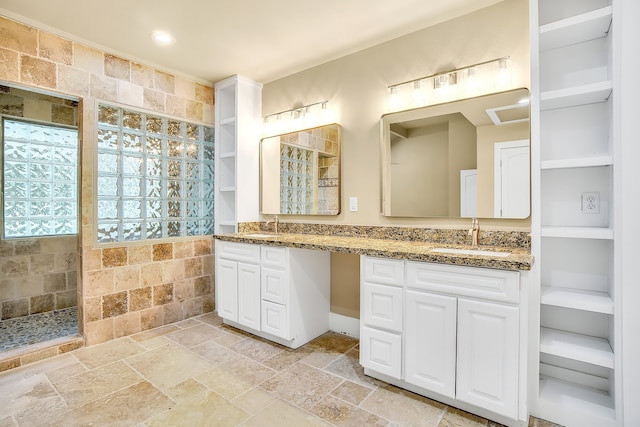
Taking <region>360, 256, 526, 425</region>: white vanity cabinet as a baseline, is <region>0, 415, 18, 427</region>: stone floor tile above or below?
below

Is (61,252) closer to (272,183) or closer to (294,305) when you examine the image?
(272,183)

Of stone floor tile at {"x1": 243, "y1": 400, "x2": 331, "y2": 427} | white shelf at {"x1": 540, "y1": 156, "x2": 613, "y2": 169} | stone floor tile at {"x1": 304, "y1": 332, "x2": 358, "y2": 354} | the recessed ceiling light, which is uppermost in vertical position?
the recessed ceiling light

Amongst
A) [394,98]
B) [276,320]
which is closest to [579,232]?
[394,98]

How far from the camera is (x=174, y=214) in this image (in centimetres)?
323

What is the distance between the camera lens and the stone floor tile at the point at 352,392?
1.91 meters

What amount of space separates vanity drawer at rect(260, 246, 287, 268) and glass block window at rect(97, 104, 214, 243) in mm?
1145

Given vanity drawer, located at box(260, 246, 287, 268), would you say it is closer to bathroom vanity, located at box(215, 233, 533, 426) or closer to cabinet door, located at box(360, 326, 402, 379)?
bathroom vanity, located at box(215, 233, 533, 426)

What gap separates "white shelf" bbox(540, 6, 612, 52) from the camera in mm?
1636

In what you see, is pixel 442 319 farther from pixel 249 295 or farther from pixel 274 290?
pixel 249 295

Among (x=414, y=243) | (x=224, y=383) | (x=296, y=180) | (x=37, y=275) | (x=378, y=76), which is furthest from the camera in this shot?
(x=37, y=275)

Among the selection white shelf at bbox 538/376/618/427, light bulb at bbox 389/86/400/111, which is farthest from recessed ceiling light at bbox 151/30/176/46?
white shelf at bbox 538/376/618/427

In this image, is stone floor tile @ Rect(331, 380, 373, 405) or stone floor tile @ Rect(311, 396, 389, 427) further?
stone floor tile @ Rect(331, 380, 373, 405)

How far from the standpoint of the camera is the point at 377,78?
268 cm

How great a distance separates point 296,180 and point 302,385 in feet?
5.90
